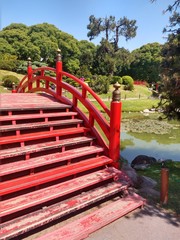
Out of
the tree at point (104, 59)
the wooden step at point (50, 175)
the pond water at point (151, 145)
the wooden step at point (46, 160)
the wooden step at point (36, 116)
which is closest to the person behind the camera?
the wooden step at point (50, 175)

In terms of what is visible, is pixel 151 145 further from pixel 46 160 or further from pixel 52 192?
pixel 52 192

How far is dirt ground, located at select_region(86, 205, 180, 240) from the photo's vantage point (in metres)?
2.98

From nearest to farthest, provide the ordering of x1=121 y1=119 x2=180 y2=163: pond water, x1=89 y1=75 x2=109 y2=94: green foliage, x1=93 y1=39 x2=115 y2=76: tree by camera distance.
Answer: x1=121 y1=119 x2=180 y2=163: pond water
x1=89 y1=75 x2=109 y2=94: green foliage
x1=93 y1=39 x2=115 y2=76: tree

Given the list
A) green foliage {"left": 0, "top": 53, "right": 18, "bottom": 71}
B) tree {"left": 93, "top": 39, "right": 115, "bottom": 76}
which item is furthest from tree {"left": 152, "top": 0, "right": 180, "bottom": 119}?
tree {"left": 93, "top": 39, "right": 115, "bottom": 76}

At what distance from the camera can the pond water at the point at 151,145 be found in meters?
9.93

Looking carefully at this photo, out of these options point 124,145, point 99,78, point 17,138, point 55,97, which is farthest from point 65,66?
point 17,138

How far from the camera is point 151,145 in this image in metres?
11.7

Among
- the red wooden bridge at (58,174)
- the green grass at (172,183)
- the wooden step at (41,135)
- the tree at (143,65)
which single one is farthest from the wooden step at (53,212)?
the tree at (143,65)

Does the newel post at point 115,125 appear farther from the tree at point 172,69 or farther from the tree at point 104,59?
the tree at point 104,59

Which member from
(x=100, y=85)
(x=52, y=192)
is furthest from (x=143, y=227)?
A: (x=100, y=85)

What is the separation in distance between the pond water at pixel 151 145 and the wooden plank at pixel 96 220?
5162mm

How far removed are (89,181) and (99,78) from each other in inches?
1065

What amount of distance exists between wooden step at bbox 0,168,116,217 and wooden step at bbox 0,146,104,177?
1.20 ft

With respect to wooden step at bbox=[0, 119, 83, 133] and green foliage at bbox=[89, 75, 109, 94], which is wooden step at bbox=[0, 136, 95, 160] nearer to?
wooden step at bbox=[0, 119, 83, 133]
